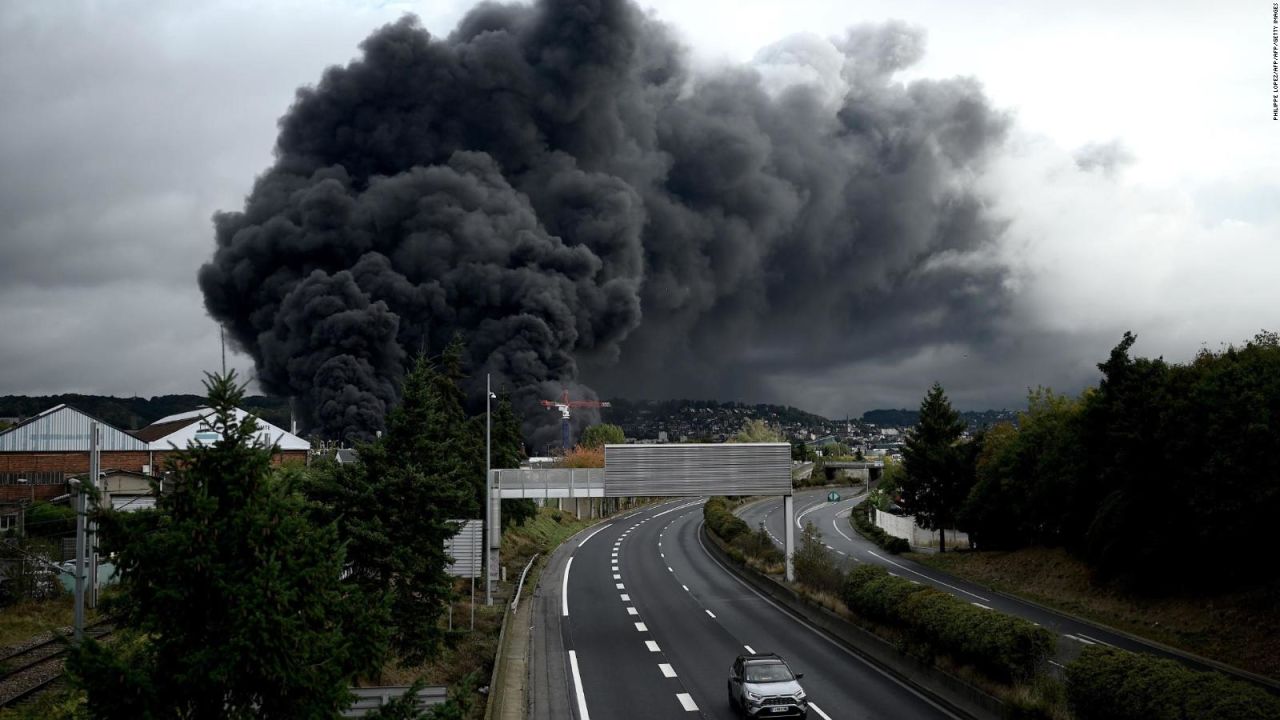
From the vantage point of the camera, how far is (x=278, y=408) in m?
138

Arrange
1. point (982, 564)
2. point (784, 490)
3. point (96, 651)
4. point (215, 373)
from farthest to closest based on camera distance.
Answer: point (982, 564) < point (784, 490) < point (215, 373) < point (96, 651)

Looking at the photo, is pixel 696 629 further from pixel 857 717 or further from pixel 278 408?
pixel 278 408

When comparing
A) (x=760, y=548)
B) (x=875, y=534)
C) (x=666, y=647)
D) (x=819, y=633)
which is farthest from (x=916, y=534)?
(x=666, y=647)

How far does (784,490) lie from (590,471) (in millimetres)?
8425

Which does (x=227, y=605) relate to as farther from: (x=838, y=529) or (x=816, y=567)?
(x=838, y=529)

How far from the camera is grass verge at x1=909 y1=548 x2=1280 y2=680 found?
2742 cm

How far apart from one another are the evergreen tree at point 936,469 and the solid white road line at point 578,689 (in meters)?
35.2

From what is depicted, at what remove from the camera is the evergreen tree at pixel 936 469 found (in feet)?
190

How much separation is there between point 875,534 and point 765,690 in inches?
1947

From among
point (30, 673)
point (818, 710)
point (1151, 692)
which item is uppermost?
point (1151, 692)

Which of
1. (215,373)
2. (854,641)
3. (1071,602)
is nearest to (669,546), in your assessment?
(1071,602)

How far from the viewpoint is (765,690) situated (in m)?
20.3

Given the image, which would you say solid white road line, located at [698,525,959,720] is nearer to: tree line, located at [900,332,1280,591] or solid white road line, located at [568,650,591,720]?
solid white road line, located at [568,650,591,720]

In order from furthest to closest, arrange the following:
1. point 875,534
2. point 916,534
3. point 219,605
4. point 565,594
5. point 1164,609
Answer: point 875,534, point 916,534, point 565,594, point 1164,609, point 219,605
